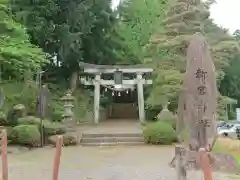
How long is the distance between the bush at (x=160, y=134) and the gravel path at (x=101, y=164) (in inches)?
37.5

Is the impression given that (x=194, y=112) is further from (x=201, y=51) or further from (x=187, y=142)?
(x=201, y=51)

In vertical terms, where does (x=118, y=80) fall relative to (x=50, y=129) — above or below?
above

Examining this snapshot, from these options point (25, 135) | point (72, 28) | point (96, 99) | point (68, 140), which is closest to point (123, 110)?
point (96, 99)

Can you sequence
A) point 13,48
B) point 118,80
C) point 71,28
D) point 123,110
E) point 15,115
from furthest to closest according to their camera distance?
1. point 123,110
2. point 71,28
3. point 118,80
4. point 15,115
5. point 13,48

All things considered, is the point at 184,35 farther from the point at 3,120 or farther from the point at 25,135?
the point at 3,120

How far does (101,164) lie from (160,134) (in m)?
6.02

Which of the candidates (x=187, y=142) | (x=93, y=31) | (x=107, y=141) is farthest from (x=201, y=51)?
(x=93, y=31)

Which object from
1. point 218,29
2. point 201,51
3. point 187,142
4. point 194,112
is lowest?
point 187,142

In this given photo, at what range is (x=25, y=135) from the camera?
17.5 metres

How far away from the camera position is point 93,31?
A: 30703mm

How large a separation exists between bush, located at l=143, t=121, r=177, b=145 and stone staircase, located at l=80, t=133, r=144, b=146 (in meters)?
0.65

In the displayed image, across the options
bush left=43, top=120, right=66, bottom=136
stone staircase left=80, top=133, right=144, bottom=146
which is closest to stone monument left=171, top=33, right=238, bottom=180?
stone staircase left=80, top=133, right=144, bottom=146

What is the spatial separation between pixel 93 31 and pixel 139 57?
4.06 m

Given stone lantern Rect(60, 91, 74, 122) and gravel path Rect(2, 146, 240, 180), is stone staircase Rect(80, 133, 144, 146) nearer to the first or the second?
gravel path Rect(2, 146, 240, 180)
